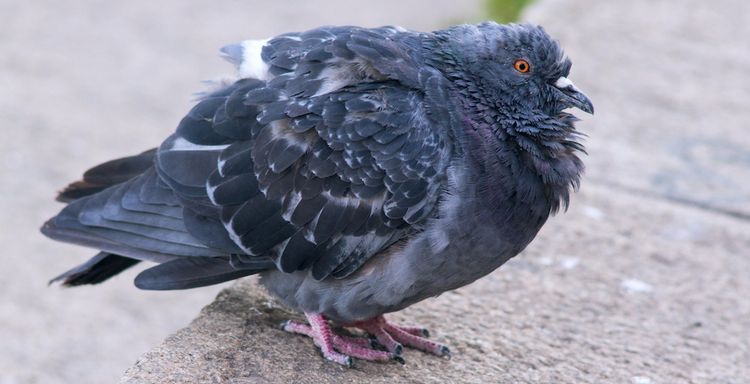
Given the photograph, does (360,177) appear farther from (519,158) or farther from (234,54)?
(234,54)

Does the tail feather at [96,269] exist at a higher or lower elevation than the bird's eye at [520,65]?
lower

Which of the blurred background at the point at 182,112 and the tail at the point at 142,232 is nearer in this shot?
the tail at the point at 142,232

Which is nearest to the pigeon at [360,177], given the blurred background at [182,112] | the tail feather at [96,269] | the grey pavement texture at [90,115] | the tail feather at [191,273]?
the tail feather at [191,273]

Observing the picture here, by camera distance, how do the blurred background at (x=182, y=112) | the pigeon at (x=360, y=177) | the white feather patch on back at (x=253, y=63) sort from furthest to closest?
the blurred background at (x=182, y=112) → the white feather patch on back at (x=253, y=63) → the pigeon at (x=360, y=177)

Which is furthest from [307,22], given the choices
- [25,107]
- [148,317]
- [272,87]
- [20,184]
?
[272,87]

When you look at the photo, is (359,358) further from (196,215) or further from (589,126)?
(589,126)

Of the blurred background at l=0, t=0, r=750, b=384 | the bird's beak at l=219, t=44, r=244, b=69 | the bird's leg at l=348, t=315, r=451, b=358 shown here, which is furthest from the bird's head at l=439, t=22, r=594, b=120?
the blurred background at l=0, t=0, r=750, b=384

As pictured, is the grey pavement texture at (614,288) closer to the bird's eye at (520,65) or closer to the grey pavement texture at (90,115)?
the bird's eye at (520,65)
